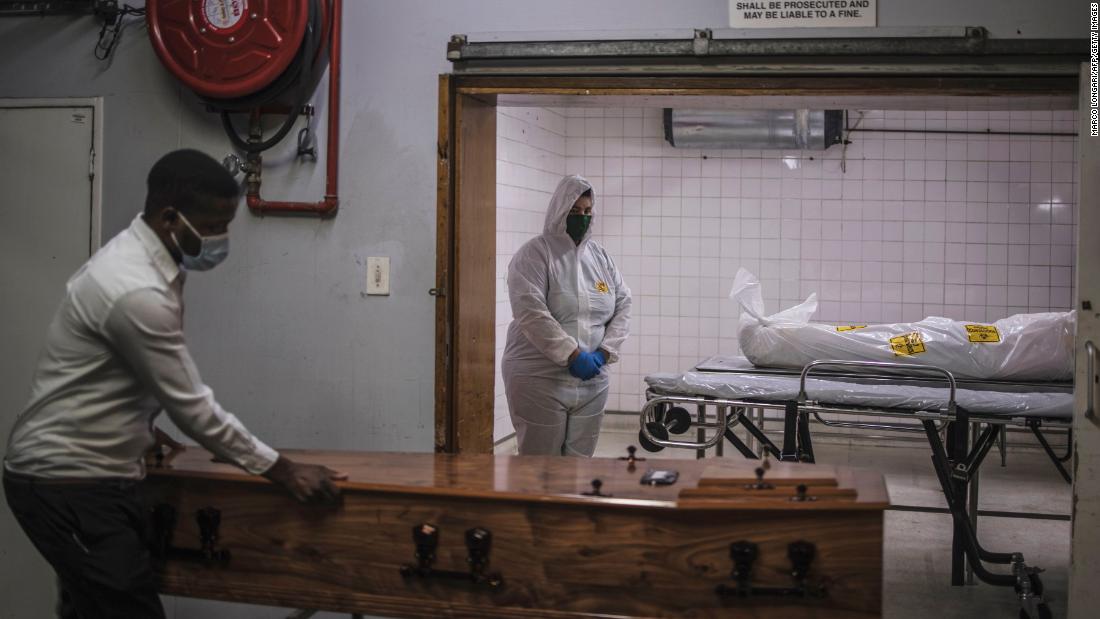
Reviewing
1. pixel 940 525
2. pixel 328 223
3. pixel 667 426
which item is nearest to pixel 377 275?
pixel 328 223

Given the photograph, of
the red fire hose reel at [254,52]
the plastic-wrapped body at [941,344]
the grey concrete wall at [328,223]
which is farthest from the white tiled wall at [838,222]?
the red fire hose reel at [254,52]

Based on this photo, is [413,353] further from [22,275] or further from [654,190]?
[654,190]

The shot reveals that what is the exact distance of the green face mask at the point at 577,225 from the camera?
389cm

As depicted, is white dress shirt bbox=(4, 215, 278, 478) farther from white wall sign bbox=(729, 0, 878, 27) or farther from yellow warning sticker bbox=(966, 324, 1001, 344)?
yellow warning sticker bbox=(966, 324, 1001, 344)

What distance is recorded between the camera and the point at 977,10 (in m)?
2.79

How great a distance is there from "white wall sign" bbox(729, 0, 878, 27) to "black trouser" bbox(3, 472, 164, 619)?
6.79ft

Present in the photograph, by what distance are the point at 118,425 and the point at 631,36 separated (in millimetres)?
1791

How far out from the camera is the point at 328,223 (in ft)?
10.4

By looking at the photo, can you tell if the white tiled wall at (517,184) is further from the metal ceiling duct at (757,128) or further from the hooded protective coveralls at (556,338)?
the hooded protective coveralls at (556,338)

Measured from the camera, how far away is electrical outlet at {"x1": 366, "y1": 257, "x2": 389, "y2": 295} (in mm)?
3139

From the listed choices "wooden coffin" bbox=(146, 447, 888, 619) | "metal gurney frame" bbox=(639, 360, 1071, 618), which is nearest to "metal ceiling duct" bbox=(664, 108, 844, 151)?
"metal gurney frame" bbox=(639, 360, 1071, 618)

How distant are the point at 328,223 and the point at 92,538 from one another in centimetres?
142

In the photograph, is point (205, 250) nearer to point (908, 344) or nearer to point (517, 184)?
point (908, 344)

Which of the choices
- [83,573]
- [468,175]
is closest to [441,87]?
[468,175]
